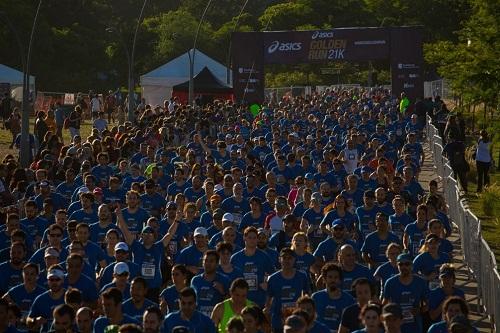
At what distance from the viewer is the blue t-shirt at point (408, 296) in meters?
12.5

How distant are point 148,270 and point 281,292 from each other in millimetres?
2252

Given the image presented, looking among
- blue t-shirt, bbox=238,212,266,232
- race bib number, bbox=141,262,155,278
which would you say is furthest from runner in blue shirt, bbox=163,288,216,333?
blue t-shirt, bbox=238,212,266,232

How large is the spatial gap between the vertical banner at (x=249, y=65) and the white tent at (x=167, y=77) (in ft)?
27.8

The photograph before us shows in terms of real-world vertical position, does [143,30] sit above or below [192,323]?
above

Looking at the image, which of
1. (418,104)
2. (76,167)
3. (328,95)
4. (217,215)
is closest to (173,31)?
(328,95)

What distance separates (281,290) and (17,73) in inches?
2120

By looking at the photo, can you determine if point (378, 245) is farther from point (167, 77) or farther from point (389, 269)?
point (167, 77)

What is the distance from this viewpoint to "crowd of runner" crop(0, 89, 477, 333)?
11.2m

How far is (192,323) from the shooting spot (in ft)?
36.2

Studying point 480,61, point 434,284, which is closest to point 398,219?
point 434,284

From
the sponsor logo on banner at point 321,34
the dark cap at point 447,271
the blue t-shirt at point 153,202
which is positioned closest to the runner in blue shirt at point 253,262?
the dark cap at point 447,271

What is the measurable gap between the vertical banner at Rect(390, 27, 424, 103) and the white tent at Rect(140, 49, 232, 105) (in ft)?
40.9

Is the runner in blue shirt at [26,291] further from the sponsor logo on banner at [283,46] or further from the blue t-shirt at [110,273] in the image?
the sponsor logo on banner at [283,46]

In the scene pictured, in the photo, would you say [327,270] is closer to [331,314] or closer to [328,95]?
[331,314]
